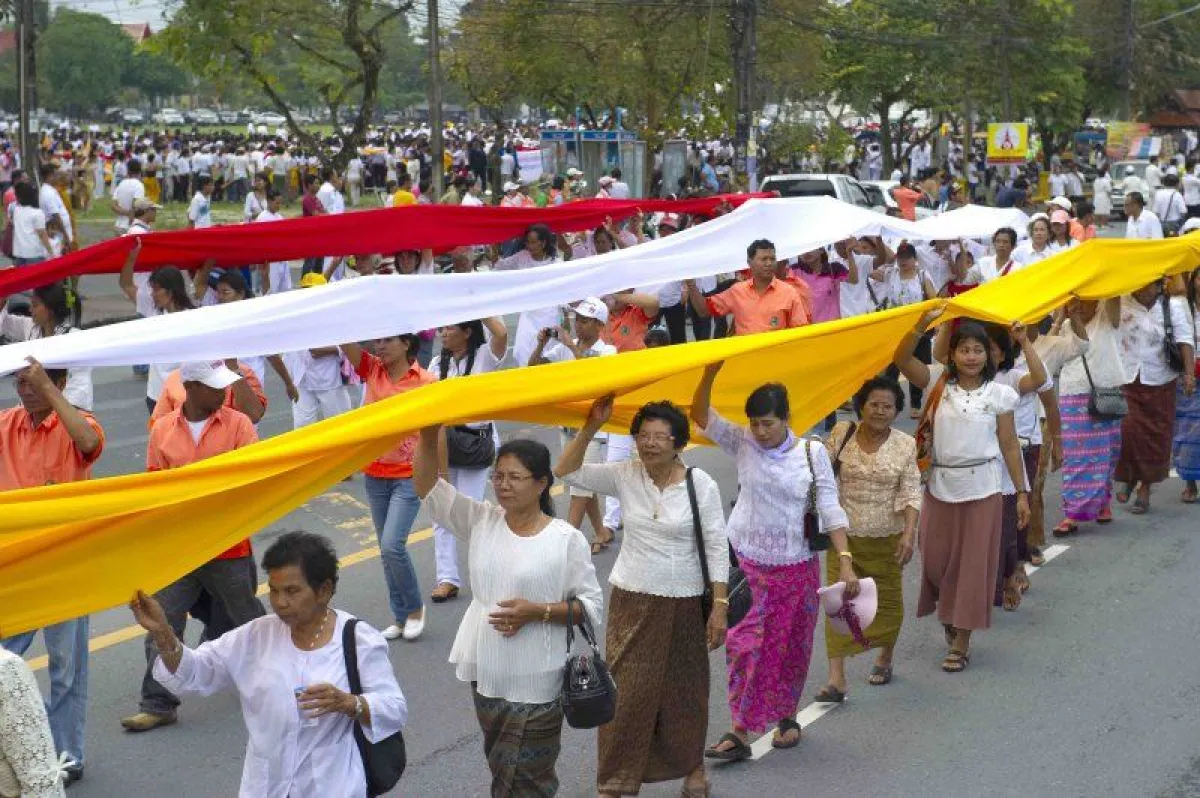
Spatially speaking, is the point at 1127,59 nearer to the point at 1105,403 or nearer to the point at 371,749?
the point at 1105,403

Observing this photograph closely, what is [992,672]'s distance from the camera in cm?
848

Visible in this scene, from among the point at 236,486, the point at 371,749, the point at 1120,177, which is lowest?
the point at 1120,177

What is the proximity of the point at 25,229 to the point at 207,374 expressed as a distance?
1341cm

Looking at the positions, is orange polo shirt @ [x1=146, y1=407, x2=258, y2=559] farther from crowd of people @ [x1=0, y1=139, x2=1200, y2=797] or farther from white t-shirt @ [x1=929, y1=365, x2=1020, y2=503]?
white t-shirt @ [x1=929, y1=365, x2=1020, y2=503]

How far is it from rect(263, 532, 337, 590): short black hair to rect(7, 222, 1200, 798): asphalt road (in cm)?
220

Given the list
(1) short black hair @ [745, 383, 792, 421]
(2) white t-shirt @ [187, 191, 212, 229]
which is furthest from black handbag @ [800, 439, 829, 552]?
(2) white t-shirt @ [187, 191, 212, 229]

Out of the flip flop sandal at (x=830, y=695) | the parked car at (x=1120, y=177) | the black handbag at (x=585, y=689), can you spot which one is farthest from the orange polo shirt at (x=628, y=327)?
the parked car at (x=1120, y=177)

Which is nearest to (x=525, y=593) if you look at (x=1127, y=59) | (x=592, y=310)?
(x=592, y=310)

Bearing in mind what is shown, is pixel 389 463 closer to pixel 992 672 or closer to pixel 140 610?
pixel 992 672

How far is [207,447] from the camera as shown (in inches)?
276

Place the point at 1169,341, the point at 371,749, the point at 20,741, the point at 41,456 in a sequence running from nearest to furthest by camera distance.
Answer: the point at 20,741, the point at 371,749, the point at 41,456, the point at 1169,341

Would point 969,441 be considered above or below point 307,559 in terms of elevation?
below

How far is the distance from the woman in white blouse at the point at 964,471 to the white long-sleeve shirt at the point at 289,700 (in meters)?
4.14

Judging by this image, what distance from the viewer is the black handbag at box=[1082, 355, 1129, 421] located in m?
11.3
